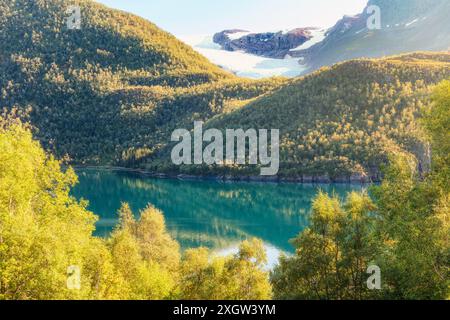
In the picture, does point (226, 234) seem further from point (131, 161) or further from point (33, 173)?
point (131, 161)

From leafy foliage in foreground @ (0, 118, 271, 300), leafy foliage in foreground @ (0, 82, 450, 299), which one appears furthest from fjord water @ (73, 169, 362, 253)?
leafy foliage in foreground @ (0, 82, 450, 299)

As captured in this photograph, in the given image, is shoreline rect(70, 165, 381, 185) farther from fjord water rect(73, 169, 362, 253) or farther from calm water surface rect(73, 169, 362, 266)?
calm water surface rect(73, 169, 362, 266)

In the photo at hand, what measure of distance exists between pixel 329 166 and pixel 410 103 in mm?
33609

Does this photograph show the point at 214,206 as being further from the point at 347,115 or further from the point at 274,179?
the point at 347,115

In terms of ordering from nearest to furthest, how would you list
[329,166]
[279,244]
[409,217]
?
1. [409,217]
2. [279,244]
3. [329,166]

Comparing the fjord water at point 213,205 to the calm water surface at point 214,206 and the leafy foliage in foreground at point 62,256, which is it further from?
the leafy foliage in foreground at point 62,256

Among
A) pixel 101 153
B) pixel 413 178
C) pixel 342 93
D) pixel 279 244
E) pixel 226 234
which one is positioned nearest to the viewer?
pixel 413 178

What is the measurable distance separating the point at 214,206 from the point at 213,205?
0.96 m

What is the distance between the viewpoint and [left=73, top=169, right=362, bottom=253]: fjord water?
2859 inches

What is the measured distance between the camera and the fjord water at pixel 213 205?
72625mm

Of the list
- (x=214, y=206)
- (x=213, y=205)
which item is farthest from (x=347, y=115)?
(x=214, y=206)

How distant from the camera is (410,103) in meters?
140

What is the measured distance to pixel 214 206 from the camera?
97500 millimetres

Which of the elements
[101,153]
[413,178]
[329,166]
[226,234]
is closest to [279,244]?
[226,234]
